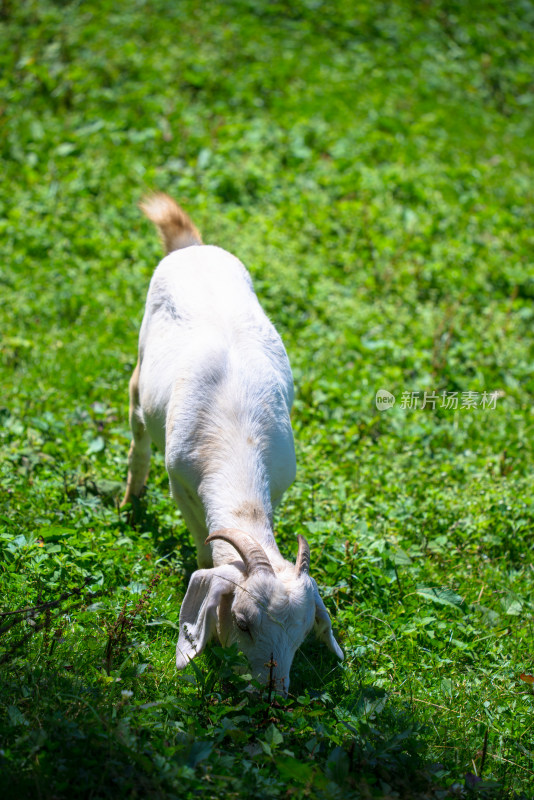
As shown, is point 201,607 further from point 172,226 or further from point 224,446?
point 172,226

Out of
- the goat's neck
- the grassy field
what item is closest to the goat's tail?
the grassy field

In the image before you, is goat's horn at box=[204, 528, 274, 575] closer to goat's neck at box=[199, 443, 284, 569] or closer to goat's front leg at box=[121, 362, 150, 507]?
goat's neck at box=[199, 443, 284, 569]

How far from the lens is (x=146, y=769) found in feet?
7.98

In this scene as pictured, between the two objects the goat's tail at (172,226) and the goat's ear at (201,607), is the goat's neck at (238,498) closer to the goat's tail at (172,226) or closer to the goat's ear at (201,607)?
the goat's ear at (201,607)

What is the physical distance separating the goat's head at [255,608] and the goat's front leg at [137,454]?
1435 mm

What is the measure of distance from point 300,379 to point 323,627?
277cm

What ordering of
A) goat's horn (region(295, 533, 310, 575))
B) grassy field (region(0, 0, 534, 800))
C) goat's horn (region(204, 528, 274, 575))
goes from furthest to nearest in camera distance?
goat's horn (region(295, 533, 310, 575))
goat's horn (region(204, 528, 274, 575))
grassy field (region(0, 0, 534, 800))

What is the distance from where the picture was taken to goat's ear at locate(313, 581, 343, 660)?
321 cm

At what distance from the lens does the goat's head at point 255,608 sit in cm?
297

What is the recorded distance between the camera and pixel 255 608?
2.96m

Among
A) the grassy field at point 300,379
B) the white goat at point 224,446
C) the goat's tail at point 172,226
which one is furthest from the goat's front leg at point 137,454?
the goat's tail at point 172,226

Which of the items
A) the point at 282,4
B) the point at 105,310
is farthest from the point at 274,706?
the point at 282,4

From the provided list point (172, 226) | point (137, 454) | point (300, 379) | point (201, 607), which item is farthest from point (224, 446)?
point (300, 379)

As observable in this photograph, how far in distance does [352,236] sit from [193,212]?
162 cm
